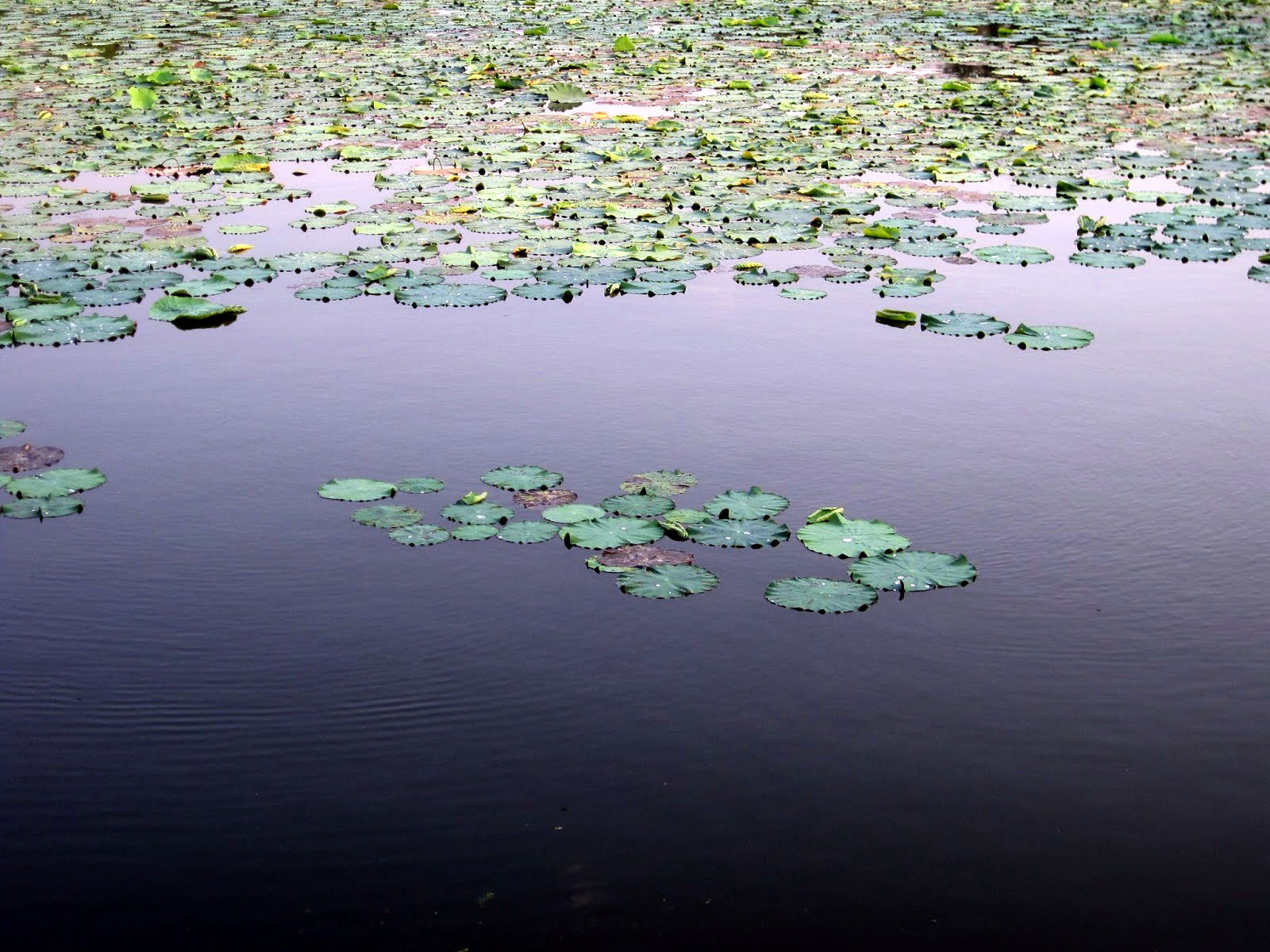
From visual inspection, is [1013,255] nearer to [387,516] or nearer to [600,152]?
[600,152]

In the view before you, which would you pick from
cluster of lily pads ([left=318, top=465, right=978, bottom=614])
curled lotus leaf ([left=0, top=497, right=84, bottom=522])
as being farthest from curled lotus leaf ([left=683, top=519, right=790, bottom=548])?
curled lotus leaf ([left=0, top=497, right=84, bottom=522])

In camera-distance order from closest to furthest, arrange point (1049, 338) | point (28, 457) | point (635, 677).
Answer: point (635, 677), point (28, 457), point (1049, 338)

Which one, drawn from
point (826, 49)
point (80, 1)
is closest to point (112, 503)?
point (826, 49)

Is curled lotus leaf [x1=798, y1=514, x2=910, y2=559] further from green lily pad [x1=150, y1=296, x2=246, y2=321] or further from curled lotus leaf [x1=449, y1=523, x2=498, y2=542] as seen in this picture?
green lily pad [x1=150, y1=296, x2=246, y2=321]

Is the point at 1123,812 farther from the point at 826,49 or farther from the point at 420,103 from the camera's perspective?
the point at 826,49

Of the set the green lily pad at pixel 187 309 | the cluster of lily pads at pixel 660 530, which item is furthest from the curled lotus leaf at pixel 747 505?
the green lily pad at pixel 187 309

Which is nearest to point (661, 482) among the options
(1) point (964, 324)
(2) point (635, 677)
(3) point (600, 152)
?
(2) point (635, 677)

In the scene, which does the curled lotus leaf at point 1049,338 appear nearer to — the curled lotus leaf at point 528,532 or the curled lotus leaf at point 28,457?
the curled lotus leaf at point 528,532
